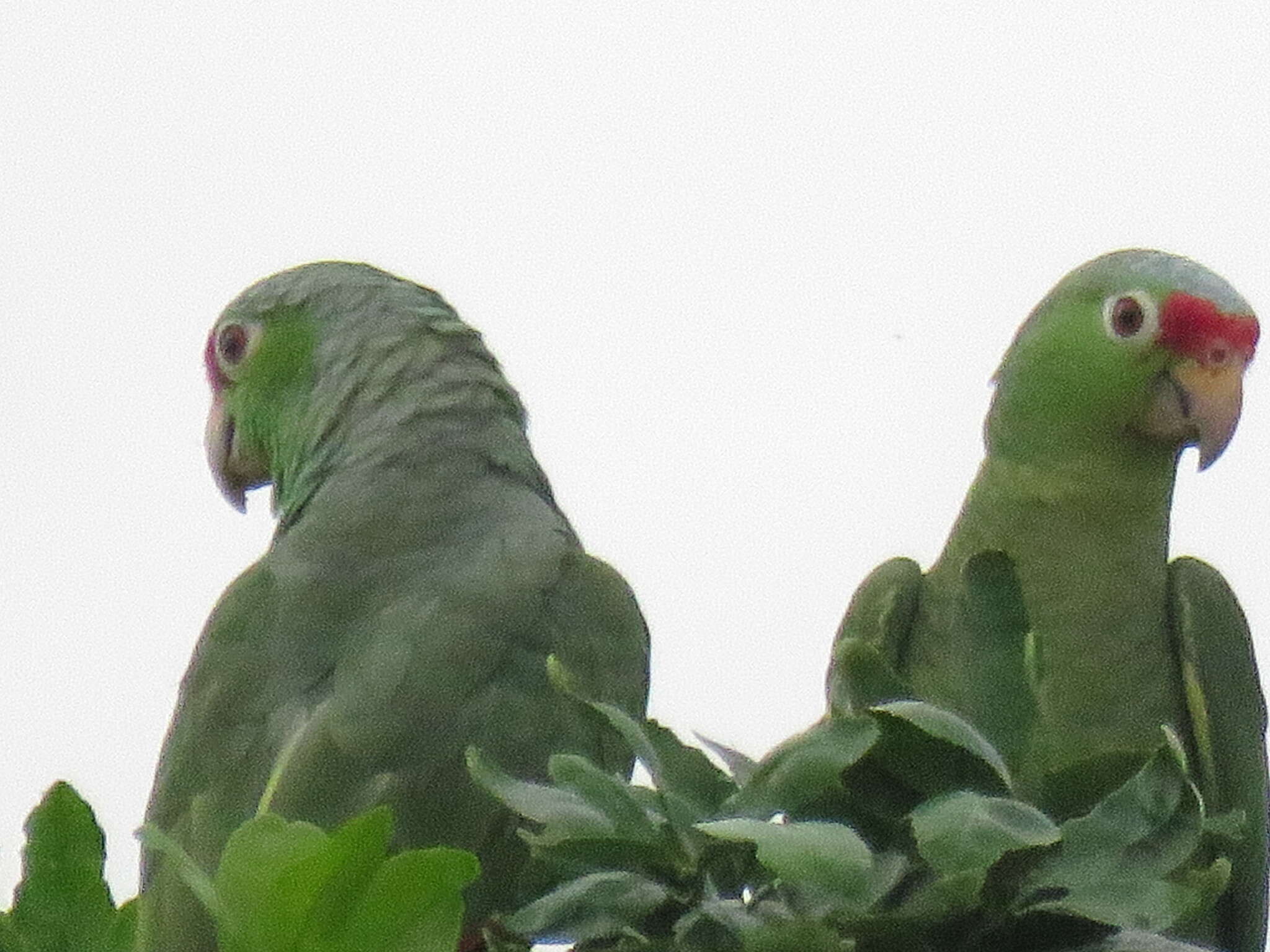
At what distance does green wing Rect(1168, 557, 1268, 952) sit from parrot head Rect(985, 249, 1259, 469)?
0.24m

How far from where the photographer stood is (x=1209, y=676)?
127 inches

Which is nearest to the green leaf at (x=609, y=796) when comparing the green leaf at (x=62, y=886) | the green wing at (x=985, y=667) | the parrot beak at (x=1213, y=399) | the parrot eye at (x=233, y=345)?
the green wing at (x=985, y=667)

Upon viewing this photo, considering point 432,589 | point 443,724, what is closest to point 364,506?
point 432,589

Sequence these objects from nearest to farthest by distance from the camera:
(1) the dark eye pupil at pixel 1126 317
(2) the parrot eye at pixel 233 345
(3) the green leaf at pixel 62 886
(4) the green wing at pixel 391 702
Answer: (3) the green leaf at pixel 62 886 < (4) the green wing at pixel 391 702 < (2) the parrot eye at pixel 233 345 < (1) the dark eye pupil at pixel 1126 317

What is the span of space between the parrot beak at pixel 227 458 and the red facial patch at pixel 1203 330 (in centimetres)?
147

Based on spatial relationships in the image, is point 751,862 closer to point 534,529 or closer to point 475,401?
point 534,529

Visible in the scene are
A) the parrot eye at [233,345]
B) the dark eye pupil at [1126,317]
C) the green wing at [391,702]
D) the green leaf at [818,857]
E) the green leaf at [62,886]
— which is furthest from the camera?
the dark eye pupil at [1126,317]

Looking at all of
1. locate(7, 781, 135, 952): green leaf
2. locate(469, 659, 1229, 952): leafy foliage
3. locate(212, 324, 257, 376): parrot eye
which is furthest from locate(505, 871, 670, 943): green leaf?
locate(212, 324, 257, 376): parrot eye

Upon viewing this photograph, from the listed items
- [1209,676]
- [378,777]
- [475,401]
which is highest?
[475,401]

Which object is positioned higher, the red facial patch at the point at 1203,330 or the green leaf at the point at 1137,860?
the red facial patch at the point at 1203,330

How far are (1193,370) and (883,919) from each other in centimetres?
224

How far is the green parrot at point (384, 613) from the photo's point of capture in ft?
6.98

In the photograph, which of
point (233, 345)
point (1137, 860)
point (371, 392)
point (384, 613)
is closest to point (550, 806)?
point (1137, 860)

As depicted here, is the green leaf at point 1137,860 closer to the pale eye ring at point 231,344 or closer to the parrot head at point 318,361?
the parrot head at point 318,361
